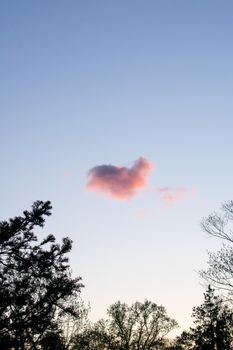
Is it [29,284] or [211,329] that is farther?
[211,329]

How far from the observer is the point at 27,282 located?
526 inches

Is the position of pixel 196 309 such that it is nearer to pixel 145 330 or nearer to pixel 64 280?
pixel 145 330

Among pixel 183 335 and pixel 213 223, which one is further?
pixel 183 335

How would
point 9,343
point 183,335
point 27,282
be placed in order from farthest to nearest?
1. point 183,335
2. point 27,282
3. point 9,343

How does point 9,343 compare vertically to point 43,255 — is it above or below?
below

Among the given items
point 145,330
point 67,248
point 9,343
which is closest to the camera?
point 9,343

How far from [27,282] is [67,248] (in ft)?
8.09

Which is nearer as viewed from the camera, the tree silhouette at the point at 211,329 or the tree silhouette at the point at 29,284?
the tree silhouette at the point at 29,284

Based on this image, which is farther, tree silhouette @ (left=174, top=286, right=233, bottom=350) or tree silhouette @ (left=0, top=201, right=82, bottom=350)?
tree silhouette @ (left=174, top=286, right=233, bottom=350)

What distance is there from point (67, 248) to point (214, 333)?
48987 millimetres

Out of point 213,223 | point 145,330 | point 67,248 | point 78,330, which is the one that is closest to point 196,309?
point 145,330

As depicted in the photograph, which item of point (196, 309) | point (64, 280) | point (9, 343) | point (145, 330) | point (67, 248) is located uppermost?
point (196, 309)

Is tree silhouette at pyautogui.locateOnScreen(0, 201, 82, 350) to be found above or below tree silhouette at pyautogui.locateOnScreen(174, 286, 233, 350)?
below

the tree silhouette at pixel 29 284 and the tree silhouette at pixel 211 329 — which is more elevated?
the tree silhouette at pixel 211 329
